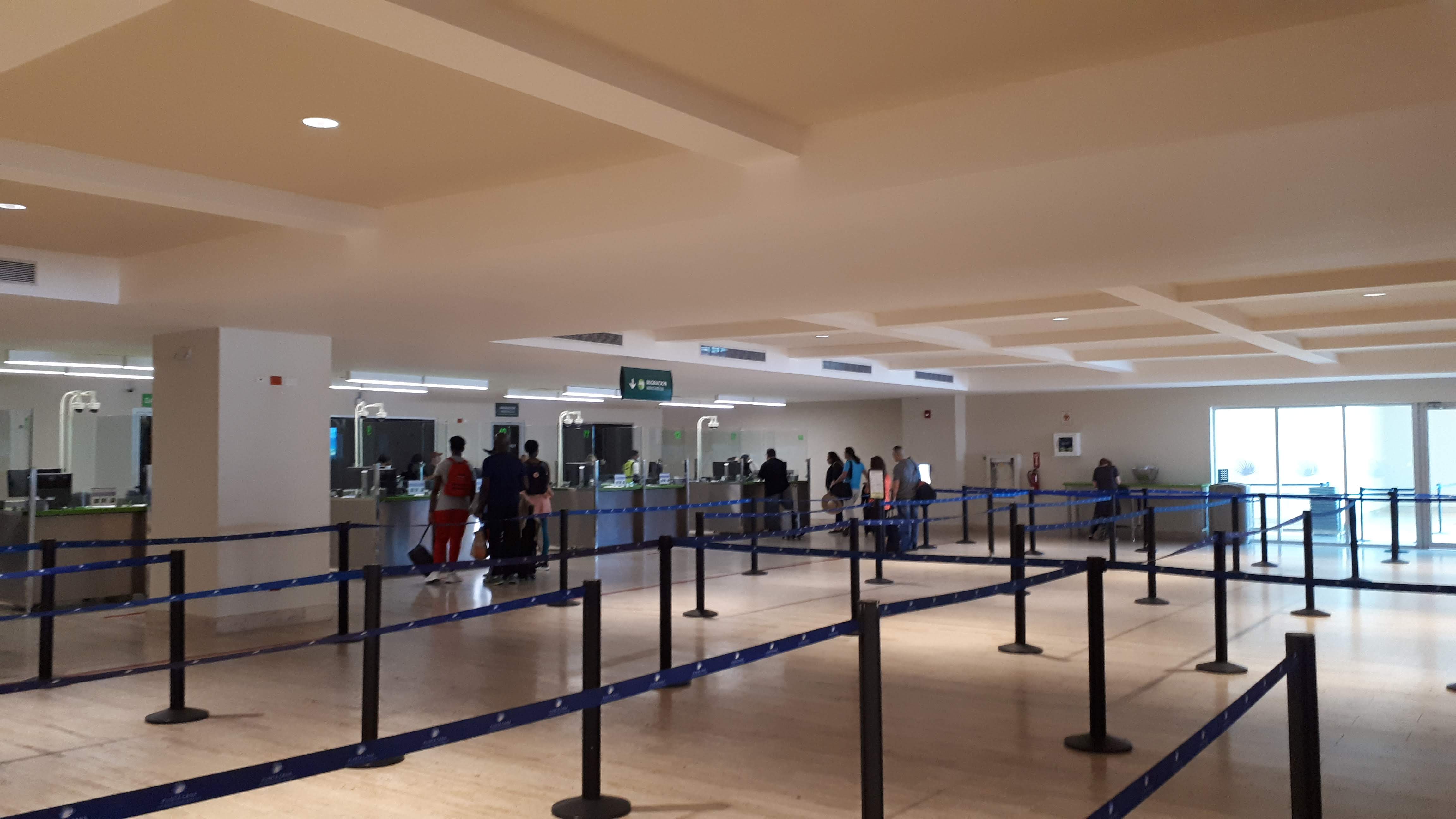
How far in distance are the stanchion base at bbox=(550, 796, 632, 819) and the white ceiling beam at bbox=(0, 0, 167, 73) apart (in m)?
3.23

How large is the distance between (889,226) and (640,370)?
844cm

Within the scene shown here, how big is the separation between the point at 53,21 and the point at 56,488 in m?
9.86

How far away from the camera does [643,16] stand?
3541mm

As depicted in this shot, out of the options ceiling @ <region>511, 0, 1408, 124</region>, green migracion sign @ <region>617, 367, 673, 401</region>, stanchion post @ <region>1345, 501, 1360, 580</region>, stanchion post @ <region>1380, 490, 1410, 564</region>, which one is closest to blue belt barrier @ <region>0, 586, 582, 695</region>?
ceiling @ <region>511, 0, 1408, 124</region>

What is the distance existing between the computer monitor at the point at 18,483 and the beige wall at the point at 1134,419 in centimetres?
1598

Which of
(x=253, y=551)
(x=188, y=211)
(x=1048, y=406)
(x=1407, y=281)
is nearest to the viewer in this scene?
(x=188, y=211)

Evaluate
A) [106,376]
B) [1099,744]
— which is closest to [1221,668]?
[1099,744]

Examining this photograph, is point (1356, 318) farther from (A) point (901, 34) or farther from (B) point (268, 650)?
(B) point (268, 650)

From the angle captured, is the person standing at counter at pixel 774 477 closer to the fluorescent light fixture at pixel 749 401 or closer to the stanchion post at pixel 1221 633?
the fluorescent light fixture at pixel 749 401

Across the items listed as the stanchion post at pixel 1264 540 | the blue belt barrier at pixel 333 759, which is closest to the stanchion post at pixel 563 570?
the blue belt barrier at pixel 333 759

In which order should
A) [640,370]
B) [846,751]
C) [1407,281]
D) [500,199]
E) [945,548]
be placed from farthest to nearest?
[945,548], [640,370], [1407,281], [500,199], [846,751]

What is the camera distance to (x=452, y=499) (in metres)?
11.6

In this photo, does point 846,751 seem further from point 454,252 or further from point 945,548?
point 945,548

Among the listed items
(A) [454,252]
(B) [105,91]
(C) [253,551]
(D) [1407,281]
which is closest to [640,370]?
(C) [253,551]
